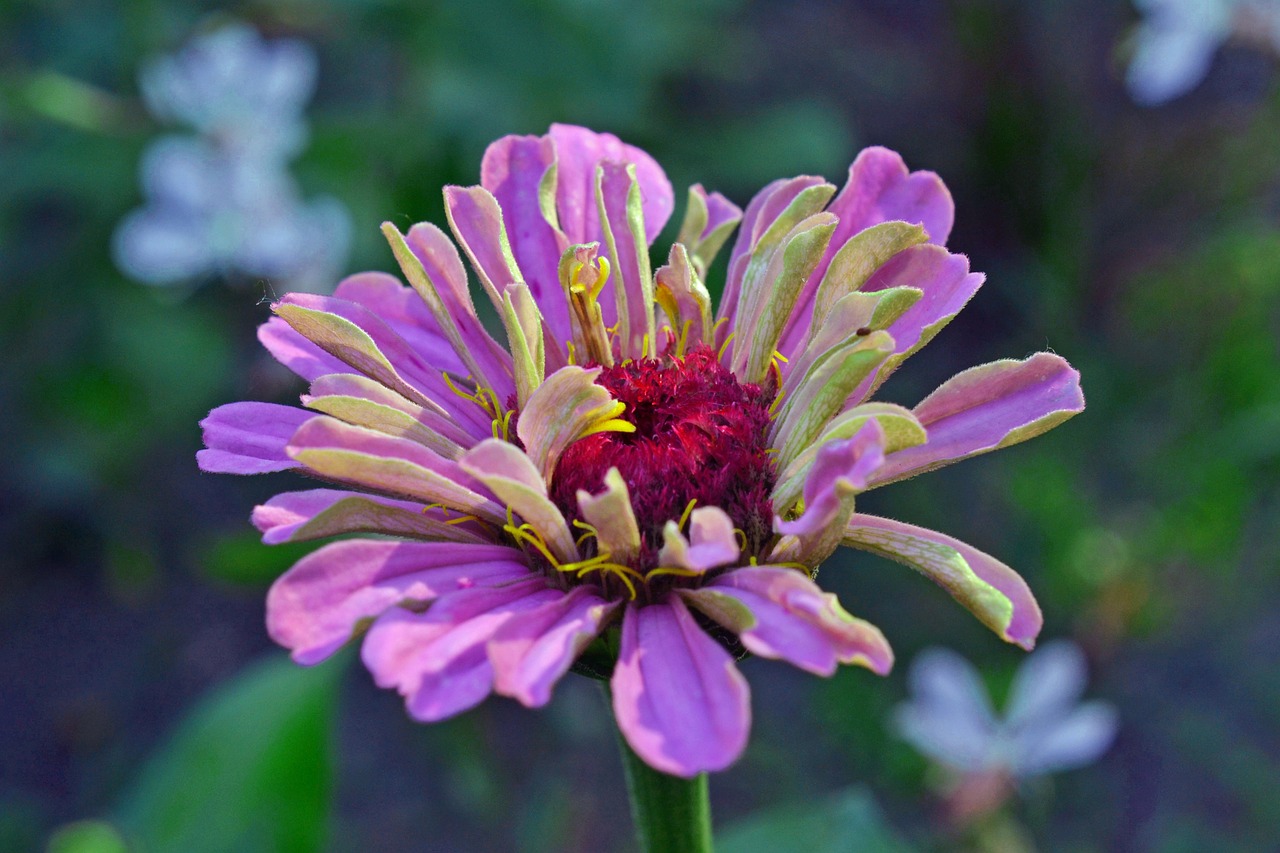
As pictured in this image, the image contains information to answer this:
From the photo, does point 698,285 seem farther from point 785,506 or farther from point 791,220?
point 785,506

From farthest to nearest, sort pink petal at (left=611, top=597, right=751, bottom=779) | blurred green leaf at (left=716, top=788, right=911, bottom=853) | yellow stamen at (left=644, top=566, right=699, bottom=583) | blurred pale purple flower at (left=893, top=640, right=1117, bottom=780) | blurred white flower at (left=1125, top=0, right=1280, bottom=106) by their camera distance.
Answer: blurred white flower at (left=1125, top=0, right=1280, bottom=106)
blurred pale purple flower at (left=893, top=640, right=1117, bottom=780)
blurred green leaf at (left=716, top=788, right=911, bottom=853)
yellow stamen at (left=644, top=566, right=699, bottom=583)
pink petal at (left=611, top=597, right=751, bottom=779)

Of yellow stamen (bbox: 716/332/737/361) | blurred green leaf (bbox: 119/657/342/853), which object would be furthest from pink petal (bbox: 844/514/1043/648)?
blurred green leaf (bbox: 119/657/342/853)

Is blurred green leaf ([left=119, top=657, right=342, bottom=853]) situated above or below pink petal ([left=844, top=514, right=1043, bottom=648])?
below

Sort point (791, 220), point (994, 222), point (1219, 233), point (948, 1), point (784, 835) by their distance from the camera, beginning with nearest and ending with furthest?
1. point (791, 220)
2. point (784, 835)
3. point (1219, 233)
4. point (994, 222)
5. point (948, 1)

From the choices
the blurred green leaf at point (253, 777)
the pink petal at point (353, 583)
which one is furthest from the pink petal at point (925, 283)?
the blurred green leaf at point (253, 777)

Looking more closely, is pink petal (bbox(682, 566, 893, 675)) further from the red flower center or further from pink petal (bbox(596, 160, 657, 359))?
pink petal (bbox(596, 160, 657, 359))

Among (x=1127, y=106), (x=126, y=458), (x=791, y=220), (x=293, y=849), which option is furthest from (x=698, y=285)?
(x=1127, y=106)
